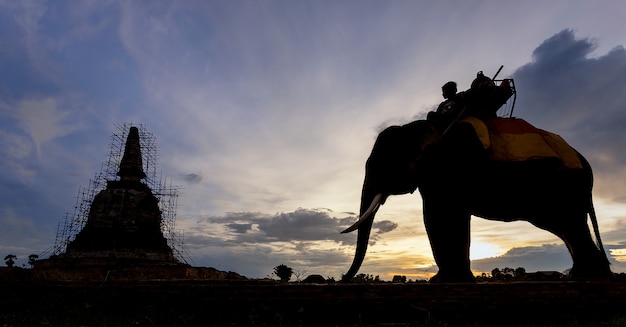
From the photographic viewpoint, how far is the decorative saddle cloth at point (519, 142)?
6.72 meters

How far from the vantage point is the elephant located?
6.64 meters

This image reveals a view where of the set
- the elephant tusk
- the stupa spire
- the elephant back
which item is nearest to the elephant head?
the elephant tusk

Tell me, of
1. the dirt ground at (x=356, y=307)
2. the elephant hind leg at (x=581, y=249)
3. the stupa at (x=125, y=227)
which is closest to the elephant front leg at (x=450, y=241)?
the dirt ground at (x=356, y=307)

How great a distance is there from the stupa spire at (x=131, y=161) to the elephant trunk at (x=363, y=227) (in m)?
28.2

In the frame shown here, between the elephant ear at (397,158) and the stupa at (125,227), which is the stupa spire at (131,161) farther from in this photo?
the elephant ear at (397,158)

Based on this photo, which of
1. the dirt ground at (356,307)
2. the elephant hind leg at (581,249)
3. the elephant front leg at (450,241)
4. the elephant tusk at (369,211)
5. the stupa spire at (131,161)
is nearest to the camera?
the dirt ground at (356,307)

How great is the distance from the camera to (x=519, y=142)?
686 centimetres

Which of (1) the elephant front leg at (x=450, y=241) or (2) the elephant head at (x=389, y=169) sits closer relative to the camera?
(1) the elephant front leg at (x=450, y=241)

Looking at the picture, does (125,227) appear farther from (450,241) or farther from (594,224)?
(594,224)

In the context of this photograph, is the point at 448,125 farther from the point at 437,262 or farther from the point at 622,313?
the point at 622,313

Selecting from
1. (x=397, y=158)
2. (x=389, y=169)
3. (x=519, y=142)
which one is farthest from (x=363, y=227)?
(x=519, y=142)

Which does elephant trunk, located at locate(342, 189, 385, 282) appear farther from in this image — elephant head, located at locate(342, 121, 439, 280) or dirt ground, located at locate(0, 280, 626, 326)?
dirt ground, located at locate(0, 280, 626, 326)

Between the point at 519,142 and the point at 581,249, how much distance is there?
202 centimetres

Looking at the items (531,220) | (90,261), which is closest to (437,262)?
(531,220)
